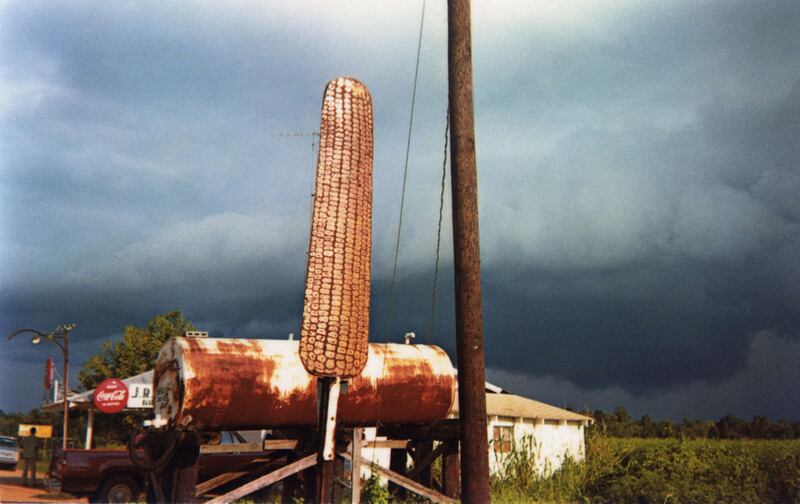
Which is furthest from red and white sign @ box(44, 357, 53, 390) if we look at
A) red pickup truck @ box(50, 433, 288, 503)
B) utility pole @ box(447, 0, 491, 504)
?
utility pole @ box(447, 0, 491, 504)

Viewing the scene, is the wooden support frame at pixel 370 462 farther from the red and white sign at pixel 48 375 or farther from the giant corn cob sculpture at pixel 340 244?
the red and white sign at pixel 48 375

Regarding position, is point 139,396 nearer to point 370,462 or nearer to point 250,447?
point 250,447

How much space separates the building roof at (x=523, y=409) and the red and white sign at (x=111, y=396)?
37.1 ft

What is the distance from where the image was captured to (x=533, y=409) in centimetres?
2767

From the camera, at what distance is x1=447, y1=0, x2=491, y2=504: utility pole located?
7.93 metres

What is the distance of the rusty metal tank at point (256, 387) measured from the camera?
436 inches

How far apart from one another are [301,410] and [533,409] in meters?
17.6

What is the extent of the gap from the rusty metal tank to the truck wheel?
6801mm

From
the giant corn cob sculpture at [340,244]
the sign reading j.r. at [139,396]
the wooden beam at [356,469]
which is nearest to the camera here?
the giant corn cob sculpture at [340,244]

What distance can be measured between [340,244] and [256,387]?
529 cm

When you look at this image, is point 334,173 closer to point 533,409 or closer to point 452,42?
point 452,42

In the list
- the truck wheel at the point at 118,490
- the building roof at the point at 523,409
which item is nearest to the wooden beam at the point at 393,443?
the truck wheel at the point at 118,490

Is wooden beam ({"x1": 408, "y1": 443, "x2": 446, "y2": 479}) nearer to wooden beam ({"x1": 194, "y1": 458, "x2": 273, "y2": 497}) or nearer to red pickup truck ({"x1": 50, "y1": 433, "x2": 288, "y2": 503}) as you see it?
wooden beam ({"x1": 194, "y1": 458, "x2": 273, "y2": 497})

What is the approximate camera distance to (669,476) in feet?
53.5
